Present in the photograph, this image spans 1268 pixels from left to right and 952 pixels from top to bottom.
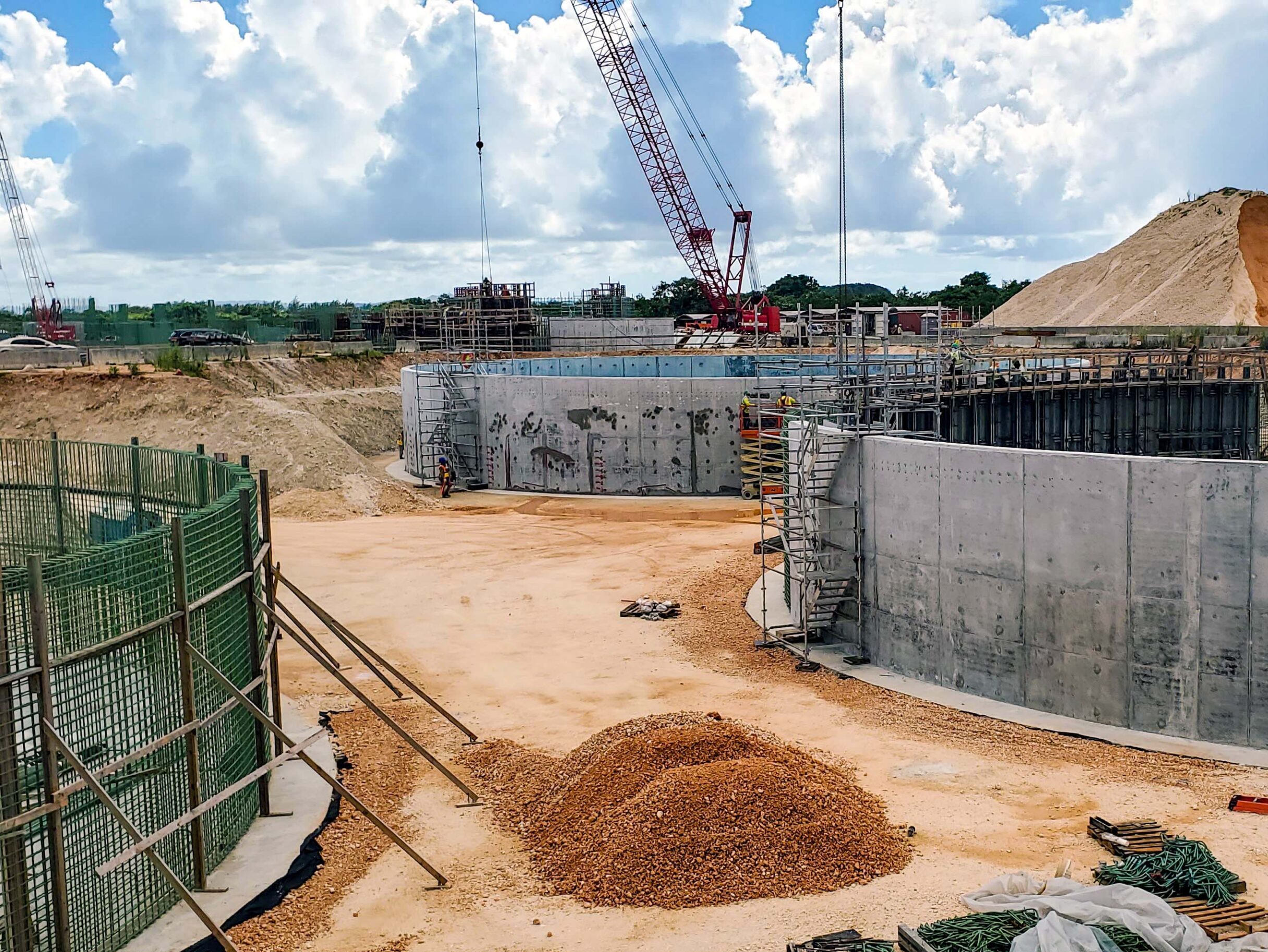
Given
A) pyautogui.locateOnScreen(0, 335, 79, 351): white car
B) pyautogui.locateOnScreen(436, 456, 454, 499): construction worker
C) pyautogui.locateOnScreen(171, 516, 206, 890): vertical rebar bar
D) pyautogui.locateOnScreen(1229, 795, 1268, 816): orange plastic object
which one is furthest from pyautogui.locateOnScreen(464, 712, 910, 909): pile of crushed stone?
pyautogui.locateOnScreen(0, 335, 79, 351): white car

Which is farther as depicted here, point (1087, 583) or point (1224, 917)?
point (1087, 583)

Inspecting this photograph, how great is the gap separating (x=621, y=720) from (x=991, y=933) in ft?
24.4

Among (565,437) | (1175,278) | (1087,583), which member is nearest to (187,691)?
(1087,583)

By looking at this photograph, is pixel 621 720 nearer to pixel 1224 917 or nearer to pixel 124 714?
pixel 124 714

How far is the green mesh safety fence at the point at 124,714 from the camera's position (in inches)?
354

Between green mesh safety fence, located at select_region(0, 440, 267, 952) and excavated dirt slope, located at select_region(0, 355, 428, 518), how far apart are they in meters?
23.3

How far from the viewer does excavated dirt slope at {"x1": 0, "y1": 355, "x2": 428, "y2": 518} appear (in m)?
38.2

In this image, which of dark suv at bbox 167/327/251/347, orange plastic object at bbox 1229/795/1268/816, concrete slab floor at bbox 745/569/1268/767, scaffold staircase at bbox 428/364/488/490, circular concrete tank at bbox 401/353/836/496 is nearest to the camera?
orange plastic object at bbox 1229/795/1268/816

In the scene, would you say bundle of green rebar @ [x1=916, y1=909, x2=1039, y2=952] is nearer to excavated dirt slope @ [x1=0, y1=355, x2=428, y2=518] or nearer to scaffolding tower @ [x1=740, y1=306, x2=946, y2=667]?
scaffolding tower @ [x1=740, y1=306, x2=946, y2=667]

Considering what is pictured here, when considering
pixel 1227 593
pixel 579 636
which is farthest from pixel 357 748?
pixel 1227 593

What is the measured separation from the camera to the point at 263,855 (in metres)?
11.8

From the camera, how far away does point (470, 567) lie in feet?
88.5

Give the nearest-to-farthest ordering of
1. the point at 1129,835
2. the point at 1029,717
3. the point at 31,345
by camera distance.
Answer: the point at 1129,835, the point at 1029,717, the point at 31,345

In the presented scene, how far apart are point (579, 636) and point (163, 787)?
10.6 meters
